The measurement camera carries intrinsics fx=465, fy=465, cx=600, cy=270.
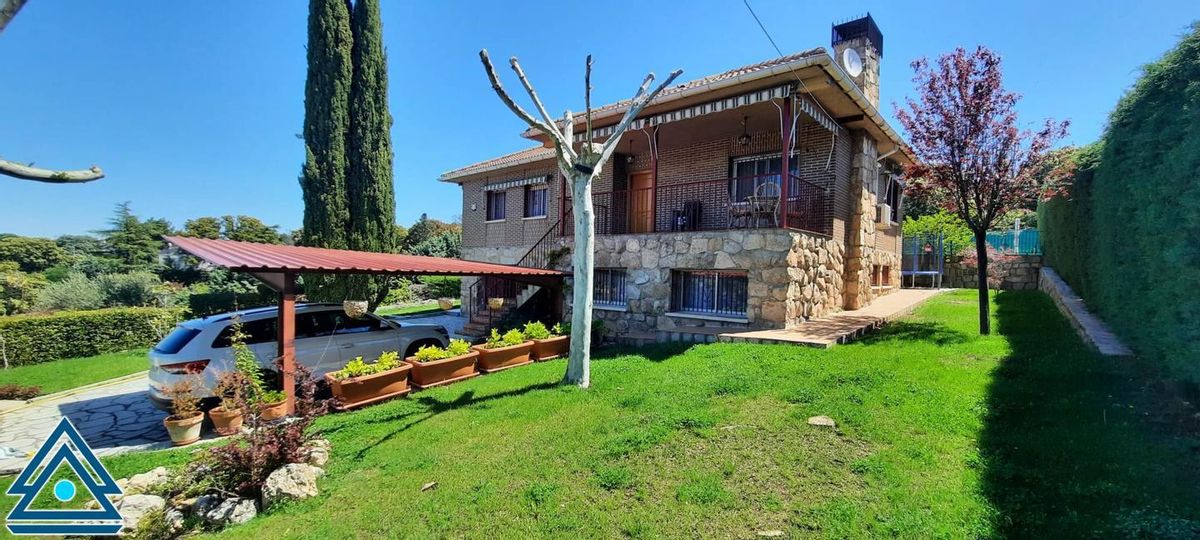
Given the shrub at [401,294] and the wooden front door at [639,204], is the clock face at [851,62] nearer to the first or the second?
the wooden front door at [639,204]

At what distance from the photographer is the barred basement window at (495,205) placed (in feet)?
55.9

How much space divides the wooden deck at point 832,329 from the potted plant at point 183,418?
7.62 metres

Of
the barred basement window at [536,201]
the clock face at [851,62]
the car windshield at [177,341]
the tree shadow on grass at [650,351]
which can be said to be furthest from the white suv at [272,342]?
the clock face at [851,62]

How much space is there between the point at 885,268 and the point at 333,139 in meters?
16.7

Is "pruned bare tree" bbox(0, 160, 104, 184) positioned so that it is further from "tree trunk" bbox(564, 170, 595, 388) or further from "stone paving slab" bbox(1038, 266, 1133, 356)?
"stone paving slab" bbox(1038, 266, 1133, 356)

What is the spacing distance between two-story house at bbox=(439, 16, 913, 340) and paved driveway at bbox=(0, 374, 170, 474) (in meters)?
7.26

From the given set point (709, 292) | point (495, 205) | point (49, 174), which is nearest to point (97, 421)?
point (49, 174)

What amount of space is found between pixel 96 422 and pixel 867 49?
1741 centimetres

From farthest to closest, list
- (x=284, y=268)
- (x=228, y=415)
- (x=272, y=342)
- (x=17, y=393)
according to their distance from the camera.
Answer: (x=17, y=393) < (x=272, y=342) < (x=228, y=415) < (x=284, y=268)

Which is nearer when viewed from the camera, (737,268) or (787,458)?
(787,458)

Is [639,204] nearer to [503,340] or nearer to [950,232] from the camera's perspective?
[503,340]

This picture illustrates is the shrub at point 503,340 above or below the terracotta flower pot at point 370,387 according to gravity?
above

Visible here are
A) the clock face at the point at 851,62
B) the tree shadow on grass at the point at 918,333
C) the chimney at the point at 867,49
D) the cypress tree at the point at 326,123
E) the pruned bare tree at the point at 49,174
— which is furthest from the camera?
the cypress tree at the point at 326,123

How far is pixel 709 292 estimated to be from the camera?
31.9ft
